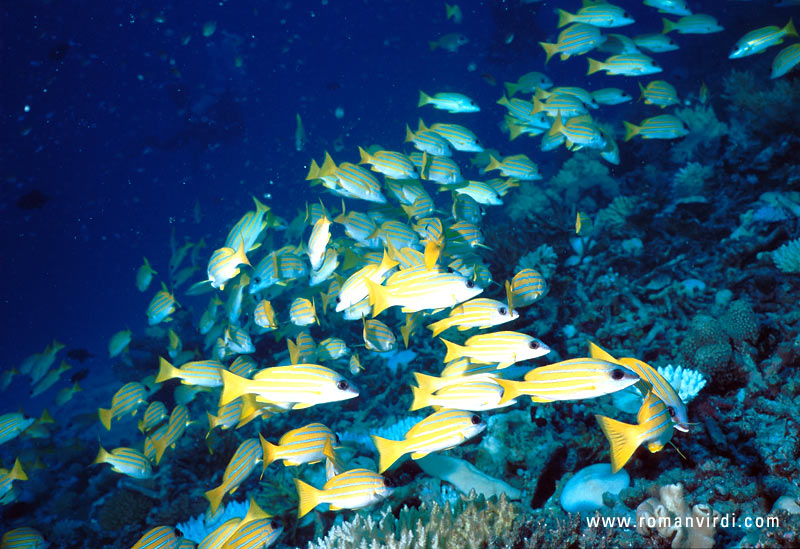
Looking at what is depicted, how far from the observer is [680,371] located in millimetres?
4199

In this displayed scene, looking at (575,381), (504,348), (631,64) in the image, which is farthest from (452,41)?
(575,381)

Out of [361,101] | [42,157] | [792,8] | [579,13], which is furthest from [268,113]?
[579,13]

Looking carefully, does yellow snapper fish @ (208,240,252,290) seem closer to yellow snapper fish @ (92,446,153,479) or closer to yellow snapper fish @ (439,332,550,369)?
yellow snapper fish @ (92,446,153,479)

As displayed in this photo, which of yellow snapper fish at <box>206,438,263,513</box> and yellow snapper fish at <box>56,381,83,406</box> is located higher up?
yellow snapper fish at <box>206,438,263,513</box>

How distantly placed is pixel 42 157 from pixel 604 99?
295 feet

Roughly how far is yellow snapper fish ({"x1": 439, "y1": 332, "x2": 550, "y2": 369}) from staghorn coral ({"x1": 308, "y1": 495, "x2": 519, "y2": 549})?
106 cm

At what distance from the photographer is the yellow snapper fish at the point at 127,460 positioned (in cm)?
520

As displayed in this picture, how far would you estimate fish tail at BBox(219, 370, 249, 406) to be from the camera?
2785 millimetres

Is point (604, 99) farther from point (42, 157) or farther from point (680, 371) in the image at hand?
point (42, 157)

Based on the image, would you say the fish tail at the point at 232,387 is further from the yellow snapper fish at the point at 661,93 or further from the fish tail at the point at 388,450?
the yellow snapper fish at the point at 661,93

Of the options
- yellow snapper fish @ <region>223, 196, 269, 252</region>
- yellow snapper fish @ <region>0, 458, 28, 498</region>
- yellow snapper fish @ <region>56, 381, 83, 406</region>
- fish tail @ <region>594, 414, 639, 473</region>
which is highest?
yellow snapper fish @ <region>223, 196, 269, 252</region>

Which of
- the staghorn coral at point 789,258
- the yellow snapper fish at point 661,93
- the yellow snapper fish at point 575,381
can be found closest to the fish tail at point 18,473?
the yellow snapper fish at point 575,381

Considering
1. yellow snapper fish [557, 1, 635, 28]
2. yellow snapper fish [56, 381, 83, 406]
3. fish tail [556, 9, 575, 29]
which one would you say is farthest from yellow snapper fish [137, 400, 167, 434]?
fish tail [556, 9, 575, 29]

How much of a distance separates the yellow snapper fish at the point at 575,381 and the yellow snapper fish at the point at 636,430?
257 mm
